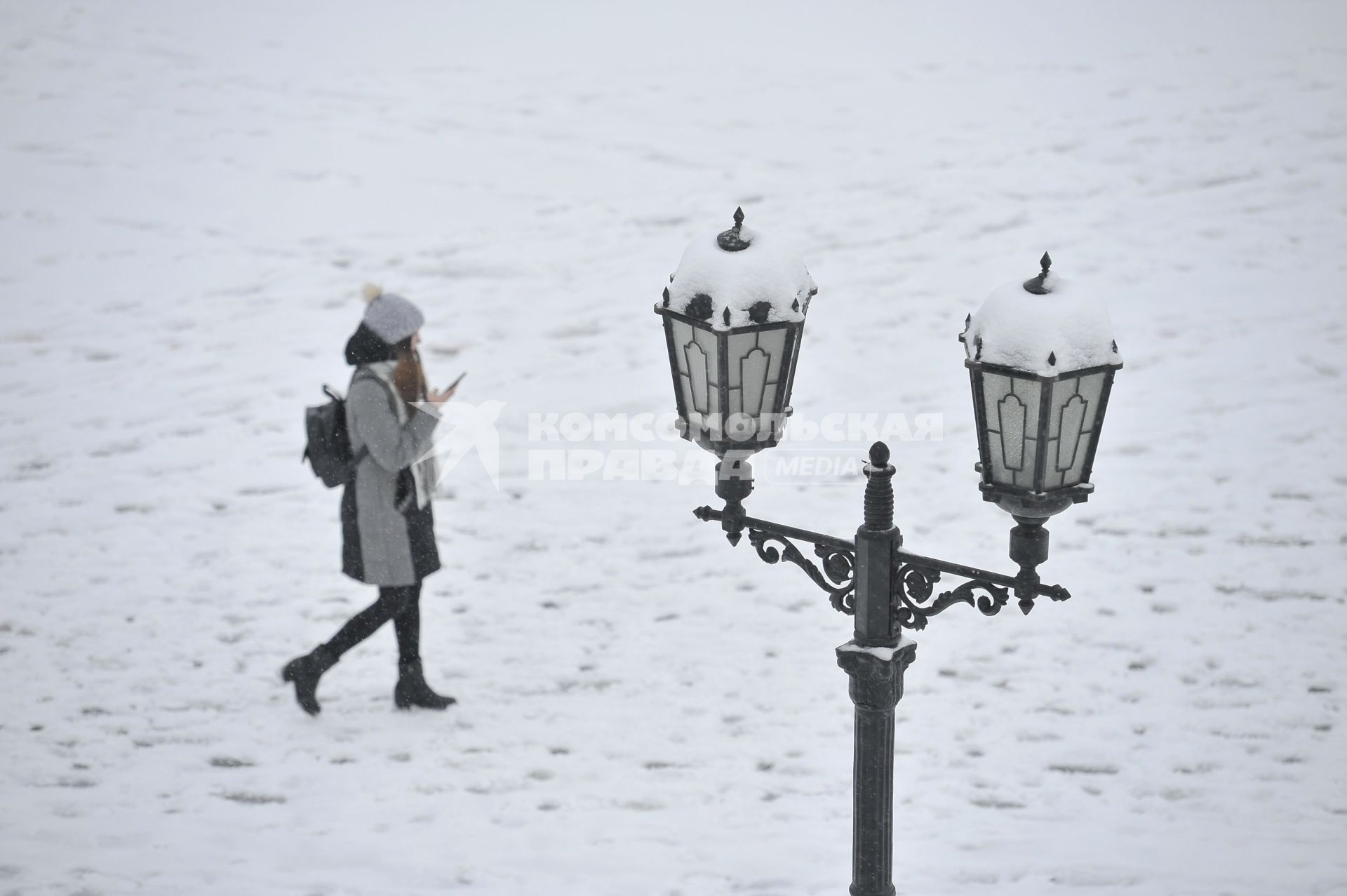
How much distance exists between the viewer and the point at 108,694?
7.08 meters

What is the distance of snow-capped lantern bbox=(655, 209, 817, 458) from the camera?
4.03 meters

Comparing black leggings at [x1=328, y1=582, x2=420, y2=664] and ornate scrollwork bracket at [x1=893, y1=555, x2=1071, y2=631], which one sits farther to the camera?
black leggings at [x1=328, y1=582, x2=420, y2=664]

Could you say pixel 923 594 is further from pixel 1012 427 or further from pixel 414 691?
pixel 414 691

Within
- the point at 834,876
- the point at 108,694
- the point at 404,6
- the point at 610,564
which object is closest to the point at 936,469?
the point at 610,564

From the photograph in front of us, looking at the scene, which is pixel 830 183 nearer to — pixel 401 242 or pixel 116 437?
pixel 401 242

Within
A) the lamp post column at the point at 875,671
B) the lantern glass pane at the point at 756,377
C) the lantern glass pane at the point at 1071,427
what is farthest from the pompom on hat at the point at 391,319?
the lantern glass pane at the point at 1071,427

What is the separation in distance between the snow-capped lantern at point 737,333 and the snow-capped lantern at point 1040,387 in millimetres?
555

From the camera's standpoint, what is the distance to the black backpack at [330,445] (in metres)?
6.54

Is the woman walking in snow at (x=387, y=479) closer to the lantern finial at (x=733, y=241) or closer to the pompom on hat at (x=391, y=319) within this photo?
the pompom on hat at (x=391, y=319)

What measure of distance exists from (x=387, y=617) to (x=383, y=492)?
0.60 m

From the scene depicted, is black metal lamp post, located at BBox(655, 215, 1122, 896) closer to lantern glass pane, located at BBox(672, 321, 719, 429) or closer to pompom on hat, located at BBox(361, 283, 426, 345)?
lantern glass pane, located at BBox(672, 321, 719, 429)

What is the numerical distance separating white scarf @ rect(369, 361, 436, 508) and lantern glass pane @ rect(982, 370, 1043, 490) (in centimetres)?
346

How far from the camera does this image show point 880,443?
12.1 ft

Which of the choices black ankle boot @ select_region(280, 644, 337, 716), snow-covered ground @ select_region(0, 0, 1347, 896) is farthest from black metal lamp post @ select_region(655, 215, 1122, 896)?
black ankle boot @ select_region(280, 644, 337, 716)
